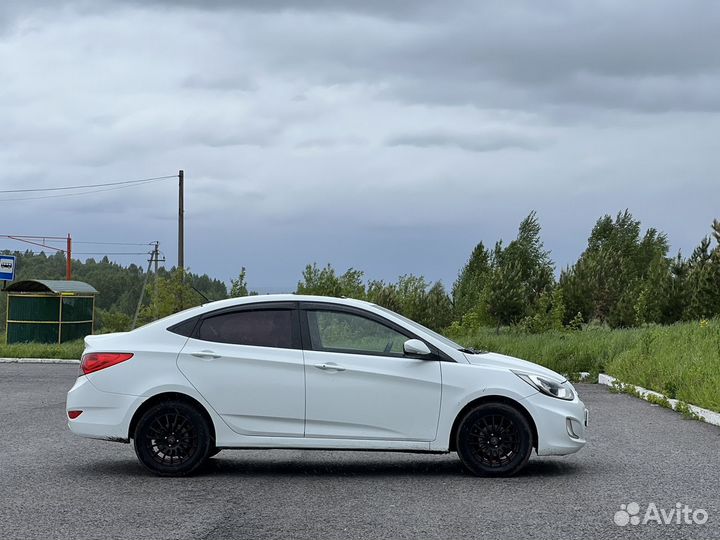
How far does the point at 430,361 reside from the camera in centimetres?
916

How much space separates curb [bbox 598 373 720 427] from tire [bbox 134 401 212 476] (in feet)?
24.0

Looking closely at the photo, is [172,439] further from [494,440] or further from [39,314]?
[39,314]

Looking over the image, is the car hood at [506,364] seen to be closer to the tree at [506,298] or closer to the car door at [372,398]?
the car door at [372,398]

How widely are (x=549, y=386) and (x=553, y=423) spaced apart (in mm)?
361

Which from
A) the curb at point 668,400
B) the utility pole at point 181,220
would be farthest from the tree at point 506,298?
the curb at point 668,400

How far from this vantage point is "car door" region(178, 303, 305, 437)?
9.10m

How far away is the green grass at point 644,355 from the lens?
1543 cm

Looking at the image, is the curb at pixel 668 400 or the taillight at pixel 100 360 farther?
the curb at pixel 668 400

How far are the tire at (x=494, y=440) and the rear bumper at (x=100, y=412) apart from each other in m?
2.98

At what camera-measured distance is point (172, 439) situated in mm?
9102

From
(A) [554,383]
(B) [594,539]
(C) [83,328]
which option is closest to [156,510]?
(B) [594,539]

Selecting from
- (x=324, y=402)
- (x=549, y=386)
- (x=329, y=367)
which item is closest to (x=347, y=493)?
(x=324, y=402)

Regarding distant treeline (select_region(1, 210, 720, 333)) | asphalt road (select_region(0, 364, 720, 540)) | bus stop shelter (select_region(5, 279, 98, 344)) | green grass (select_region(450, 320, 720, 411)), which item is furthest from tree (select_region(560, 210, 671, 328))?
asphalt road (select_region(0, 364, 720, 540))

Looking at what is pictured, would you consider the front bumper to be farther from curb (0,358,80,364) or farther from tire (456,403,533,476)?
curb (0,358,80,364)
